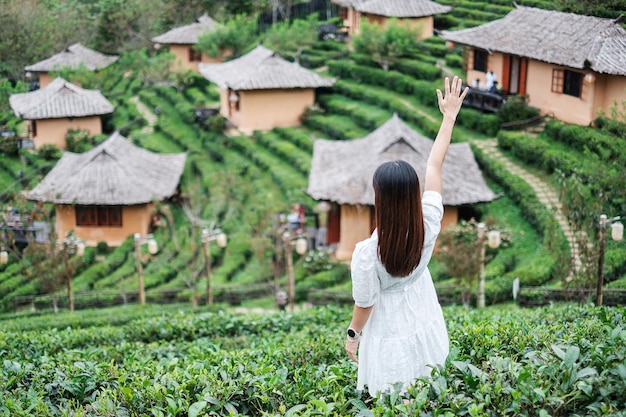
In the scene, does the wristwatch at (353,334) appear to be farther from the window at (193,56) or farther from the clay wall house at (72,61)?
the window at (193,56)

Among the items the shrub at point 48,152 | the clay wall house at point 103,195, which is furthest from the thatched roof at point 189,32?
the clay wall house at point 103,195

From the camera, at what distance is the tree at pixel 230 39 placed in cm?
4175

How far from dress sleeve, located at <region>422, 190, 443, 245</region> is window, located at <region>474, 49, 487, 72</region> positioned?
23411 mm

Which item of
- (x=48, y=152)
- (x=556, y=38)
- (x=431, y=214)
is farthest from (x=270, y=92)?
(x=431, y=214)

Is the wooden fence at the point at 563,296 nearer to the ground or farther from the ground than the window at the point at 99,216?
farther from the ground

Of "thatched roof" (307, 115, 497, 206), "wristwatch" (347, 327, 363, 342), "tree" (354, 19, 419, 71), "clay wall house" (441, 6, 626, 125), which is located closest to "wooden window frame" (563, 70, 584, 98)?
"clay wall house" (441, 6, 626, 125)

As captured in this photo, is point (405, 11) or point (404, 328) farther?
point (405, 11)

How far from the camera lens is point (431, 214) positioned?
478 cm

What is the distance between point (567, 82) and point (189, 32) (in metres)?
25.8

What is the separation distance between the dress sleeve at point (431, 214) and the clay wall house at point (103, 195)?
22.0 metres

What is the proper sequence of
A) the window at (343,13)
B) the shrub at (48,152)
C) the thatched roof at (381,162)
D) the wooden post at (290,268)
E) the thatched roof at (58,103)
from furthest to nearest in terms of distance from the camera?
1. the window at (343,13)
2. the thatched roof at (58,103)
3. the shrub at (48,152)
4. the thatched roof at (381,162)
5. the wooden post at (290,268)

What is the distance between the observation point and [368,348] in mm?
4844

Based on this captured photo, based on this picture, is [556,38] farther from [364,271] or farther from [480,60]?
[364,271]

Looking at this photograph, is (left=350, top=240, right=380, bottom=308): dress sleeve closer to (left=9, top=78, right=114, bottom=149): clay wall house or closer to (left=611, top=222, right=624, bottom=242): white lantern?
(left=611, top=222, right=624, bottom=242): white lantern
